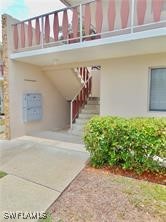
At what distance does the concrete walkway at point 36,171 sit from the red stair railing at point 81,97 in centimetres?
207

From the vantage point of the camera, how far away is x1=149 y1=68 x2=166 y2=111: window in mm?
5398

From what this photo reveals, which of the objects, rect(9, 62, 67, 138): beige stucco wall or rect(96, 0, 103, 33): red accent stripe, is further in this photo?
rect(9, 62, 67, 138): beige stucco wall

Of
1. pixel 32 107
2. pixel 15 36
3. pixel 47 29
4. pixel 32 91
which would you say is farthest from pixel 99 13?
pixel 32 107

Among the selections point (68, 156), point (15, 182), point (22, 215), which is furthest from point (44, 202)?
point (68, 156)

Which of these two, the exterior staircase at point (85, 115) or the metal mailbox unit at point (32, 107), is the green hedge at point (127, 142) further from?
the metal mailbox unit at point (32, 107)

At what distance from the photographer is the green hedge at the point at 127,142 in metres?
3.55

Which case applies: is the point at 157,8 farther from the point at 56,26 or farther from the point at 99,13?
the point at 56,26

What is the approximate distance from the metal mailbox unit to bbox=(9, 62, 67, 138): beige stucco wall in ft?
0.50

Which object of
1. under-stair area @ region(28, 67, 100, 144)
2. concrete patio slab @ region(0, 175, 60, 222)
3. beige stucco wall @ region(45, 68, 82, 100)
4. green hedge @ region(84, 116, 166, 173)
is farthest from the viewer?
beige stucco wall @ region(45, 68, 82, 100)

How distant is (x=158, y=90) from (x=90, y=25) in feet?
9.20

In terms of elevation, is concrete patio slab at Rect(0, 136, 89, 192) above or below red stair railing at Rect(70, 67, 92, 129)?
below

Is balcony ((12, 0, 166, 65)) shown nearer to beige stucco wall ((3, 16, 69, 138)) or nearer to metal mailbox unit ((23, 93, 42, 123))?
beige stucco wall ((3, 16, 69, 138))

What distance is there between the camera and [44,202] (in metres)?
2.90

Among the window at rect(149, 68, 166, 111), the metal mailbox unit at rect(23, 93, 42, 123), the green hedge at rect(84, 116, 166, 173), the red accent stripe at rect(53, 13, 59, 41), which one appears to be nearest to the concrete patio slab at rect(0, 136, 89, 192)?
the green hedge at rect(84, 116, 166, 173)
